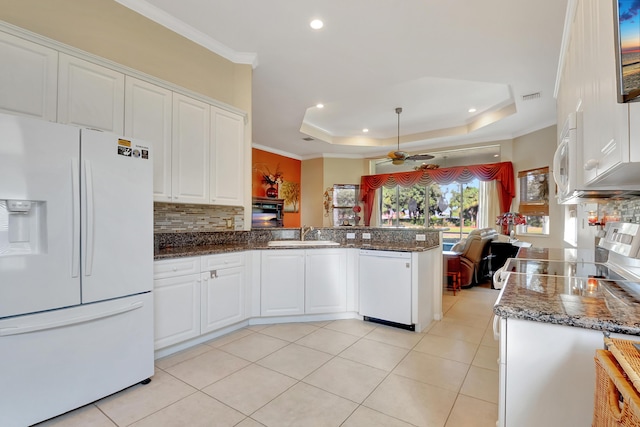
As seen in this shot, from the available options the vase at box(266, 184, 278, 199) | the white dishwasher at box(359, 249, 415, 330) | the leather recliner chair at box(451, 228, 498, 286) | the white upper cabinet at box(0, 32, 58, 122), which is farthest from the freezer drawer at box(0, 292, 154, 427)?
the vase at box(266, 184, 278, 199)

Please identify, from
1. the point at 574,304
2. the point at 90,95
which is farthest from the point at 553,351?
the point at 90,95

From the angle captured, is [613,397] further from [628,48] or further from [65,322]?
[65,322]

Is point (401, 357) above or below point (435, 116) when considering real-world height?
below

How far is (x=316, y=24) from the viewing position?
2736mm

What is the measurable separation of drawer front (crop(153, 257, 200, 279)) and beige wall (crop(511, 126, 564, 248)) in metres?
5.50

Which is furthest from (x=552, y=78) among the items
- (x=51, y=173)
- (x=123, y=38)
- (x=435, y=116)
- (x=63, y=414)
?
(x=63, y=414)

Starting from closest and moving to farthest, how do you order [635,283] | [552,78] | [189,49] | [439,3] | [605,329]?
[605,329], [635,283], [439,3], [189,49], [552,78]

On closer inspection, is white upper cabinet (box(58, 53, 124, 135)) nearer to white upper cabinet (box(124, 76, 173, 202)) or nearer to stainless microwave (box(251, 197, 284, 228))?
white upper cabinet (box(124, 76, 173, 202))

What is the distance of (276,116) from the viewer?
202 inches

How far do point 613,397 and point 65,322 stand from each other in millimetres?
2424

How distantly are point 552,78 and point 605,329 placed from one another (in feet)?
12.4

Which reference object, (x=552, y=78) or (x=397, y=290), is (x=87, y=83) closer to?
(x=397, y=290)

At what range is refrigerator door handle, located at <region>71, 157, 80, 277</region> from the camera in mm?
1747

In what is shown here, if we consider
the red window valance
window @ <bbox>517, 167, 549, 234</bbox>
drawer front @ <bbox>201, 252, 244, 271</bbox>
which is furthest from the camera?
the red window valance
